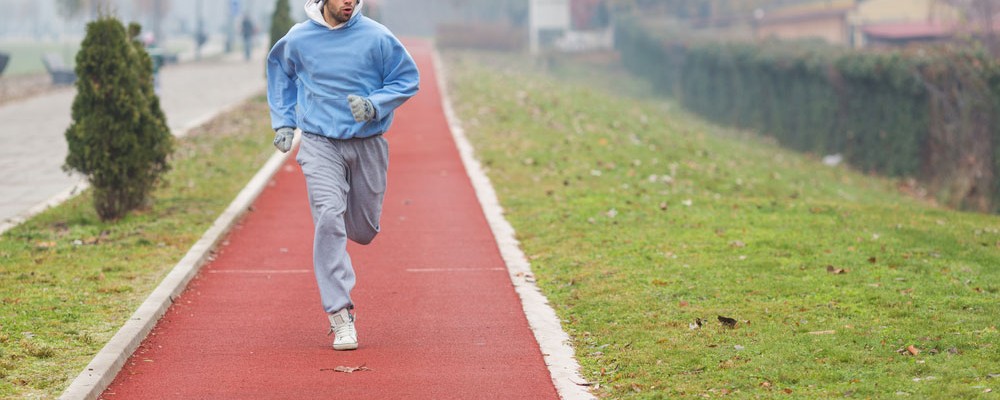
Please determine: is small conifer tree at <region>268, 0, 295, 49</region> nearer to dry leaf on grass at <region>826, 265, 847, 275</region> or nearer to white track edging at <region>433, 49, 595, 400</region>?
white track edging at <region>433, 49, 595, 400</region>

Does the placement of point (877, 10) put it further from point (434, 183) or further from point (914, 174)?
point (434, 183)

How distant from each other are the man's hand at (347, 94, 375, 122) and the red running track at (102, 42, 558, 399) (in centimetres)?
122

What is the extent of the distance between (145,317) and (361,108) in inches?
72.7

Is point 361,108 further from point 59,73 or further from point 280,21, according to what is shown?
point 59,73

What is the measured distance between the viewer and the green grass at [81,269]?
694 centimetres

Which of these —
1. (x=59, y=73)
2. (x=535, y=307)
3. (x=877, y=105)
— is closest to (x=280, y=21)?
(x=877, y=105)

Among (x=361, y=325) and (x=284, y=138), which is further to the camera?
(x=361, y=325)

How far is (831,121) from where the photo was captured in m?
28.6

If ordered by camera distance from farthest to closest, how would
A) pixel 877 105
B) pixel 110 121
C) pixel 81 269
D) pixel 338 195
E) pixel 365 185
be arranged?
pixel 877 105
pixel 110 121
pixel 81 269
pixel 365 185
pixel 338 195

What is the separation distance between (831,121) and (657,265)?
1975 cm

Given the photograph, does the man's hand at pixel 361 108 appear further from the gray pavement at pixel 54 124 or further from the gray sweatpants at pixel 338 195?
the gray pavement at pixel 54 124

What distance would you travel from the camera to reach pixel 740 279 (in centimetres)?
915

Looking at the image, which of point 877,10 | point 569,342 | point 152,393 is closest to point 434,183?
point 569,342

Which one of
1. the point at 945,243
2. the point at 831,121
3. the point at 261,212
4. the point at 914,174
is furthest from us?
the point at 831,121
